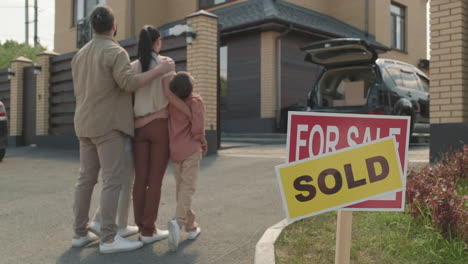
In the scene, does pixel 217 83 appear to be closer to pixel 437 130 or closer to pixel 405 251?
pixel 437 130

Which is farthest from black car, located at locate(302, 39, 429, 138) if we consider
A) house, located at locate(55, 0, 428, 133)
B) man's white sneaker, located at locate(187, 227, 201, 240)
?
house, located at locate(55, 0, 428, 133)

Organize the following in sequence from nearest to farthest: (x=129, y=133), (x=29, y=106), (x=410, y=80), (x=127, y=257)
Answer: (x=127, y=257) < (x=129, y=133) < (x=410, y=80) < (x=29, y=106)

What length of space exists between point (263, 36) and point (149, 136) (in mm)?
11894

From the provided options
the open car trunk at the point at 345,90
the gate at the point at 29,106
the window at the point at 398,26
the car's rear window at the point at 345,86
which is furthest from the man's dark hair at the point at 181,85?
the window at the point at 398,26

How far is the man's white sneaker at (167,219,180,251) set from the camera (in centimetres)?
342

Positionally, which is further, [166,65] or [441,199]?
[166,65]

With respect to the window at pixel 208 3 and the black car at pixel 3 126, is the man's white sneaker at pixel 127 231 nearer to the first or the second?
the black car at pixel 3 126

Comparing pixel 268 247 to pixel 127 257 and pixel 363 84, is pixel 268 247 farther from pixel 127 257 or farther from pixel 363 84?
pixel 363 84

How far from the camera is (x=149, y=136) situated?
359 centimetres

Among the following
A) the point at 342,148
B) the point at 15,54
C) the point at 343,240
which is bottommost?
the point at 343,240

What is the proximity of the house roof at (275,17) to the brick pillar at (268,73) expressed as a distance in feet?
2.44

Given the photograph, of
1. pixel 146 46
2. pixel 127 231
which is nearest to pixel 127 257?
pixel 127 231

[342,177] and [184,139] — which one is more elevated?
[184,139]

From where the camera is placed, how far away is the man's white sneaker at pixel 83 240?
3.63 m
